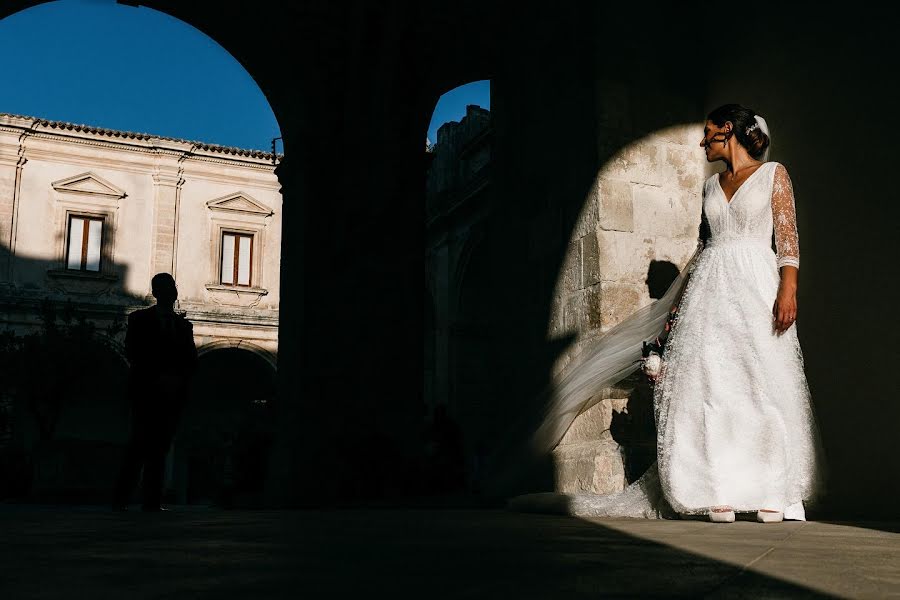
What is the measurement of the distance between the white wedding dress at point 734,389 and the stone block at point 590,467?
0.45 m

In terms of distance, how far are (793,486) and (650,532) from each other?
126 centimetres

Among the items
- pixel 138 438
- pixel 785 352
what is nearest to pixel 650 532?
pixel 785 352

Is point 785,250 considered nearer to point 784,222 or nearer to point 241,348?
point 784,222

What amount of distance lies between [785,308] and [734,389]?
0.37 meters

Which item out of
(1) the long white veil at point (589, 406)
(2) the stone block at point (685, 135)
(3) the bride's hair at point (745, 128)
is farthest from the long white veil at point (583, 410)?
(2) the stone block at point (685, 135)

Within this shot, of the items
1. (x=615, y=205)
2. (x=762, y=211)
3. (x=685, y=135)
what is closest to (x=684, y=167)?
(x=685, y=135)

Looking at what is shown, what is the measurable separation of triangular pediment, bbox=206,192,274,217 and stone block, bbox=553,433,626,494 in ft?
76.4

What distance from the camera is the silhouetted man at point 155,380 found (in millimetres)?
5680

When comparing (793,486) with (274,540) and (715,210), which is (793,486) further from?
(274,540)

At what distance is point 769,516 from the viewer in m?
3.63

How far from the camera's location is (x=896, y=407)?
15.3 feet

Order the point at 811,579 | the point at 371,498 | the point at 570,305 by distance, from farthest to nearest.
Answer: the point at 371,498
the point at 570,305
the point at 811,579

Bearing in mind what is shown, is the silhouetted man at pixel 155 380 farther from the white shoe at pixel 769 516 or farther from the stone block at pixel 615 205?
the white shoe at pixel 769 516

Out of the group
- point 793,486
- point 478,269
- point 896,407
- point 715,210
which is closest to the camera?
point 793,486
